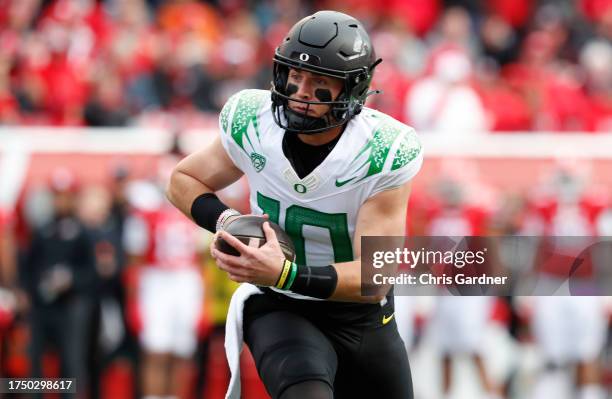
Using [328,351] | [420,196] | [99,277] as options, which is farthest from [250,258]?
[420,196]

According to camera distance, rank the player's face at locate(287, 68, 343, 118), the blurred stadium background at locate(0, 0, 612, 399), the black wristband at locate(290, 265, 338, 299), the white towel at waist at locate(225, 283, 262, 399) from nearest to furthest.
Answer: the black wristband at locate(290, 265, 338, 299) → the player's face at locate(287, 68, 343, 118) → the white towel at waist at locate(225, 283, 262, 399) → the blurred stadium background at locate(0, 0, 612, 399)

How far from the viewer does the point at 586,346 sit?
924 centimetres

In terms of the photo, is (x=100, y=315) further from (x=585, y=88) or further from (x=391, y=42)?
(x=585, y=88)

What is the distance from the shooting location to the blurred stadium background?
30.1ft

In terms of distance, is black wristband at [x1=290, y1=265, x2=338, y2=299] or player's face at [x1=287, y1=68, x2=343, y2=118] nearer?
black wristband at [x1=290, y1=265, x2=338, y2=299]

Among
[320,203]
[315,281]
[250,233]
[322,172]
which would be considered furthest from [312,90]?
[315,281]

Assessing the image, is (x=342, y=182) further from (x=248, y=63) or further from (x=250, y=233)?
(x=248, y=63)

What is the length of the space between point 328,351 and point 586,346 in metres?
4.96

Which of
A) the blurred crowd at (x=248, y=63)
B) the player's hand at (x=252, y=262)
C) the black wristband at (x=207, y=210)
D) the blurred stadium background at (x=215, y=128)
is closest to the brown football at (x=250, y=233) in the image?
the player's hand at (x=252, y=262)

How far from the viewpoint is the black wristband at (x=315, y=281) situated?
177 inches

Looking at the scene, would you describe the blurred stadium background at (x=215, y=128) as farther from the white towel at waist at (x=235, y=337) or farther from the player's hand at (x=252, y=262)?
the player's hand at (x=252, y=262)

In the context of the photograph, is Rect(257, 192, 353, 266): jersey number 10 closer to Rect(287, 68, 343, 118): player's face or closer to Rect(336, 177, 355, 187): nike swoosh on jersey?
Rect(336, 177, 355, 187): nike swoosh on jersey

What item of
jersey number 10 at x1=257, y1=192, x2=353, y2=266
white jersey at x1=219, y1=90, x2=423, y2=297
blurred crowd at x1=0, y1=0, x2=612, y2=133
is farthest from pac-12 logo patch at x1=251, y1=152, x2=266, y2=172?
blurred crowd at x1=0, y1=0, x2=612, y2=133

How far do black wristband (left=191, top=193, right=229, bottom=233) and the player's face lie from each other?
52cm
